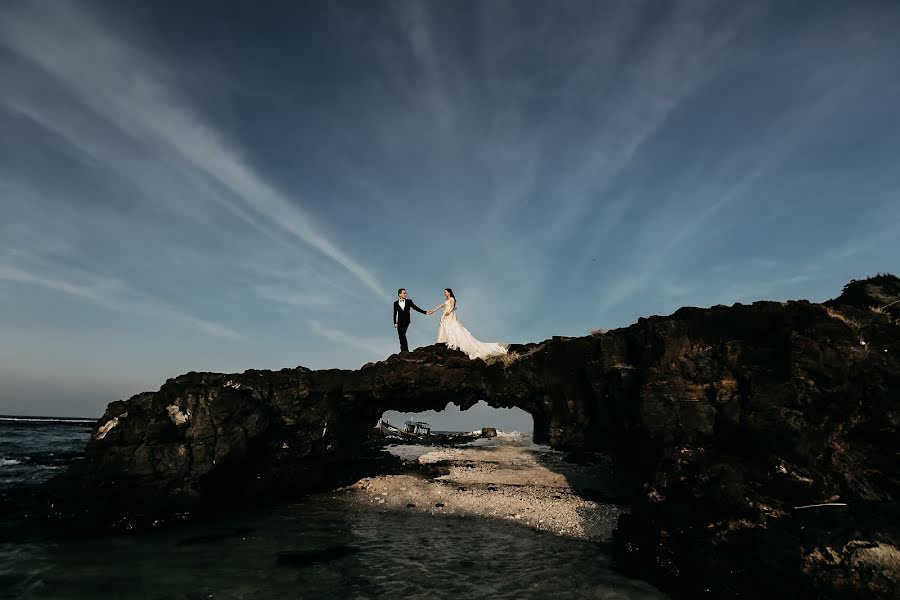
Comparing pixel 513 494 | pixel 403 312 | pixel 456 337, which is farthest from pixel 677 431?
pixel 403 312

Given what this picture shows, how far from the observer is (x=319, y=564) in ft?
51.4

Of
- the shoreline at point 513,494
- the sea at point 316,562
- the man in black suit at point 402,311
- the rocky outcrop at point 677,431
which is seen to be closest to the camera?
the rocky outcrop at point 677,431

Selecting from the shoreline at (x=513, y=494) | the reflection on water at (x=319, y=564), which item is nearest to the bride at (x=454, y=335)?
the shoreline at (x=513, y=494)

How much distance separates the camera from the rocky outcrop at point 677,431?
41.2 feet

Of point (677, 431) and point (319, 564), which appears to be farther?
point (677, 431)

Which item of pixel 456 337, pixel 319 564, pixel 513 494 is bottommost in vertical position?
pixel 319 564

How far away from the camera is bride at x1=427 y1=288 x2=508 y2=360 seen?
28391mm

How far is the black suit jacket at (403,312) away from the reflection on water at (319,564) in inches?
457

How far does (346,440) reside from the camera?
30312 mm

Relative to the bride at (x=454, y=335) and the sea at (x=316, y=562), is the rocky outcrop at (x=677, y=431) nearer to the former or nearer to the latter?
the bride at (x=454, y=335)

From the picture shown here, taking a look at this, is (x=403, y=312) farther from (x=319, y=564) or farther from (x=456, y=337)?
(x=319, y=564)

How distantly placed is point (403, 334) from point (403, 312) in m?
1.64

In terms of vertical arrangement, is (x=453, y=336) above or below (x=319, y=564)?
above

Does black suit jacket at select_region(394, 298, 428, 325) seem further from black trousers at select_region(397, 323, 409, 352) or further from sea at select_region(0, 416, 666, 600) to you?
sea at select_region(0, 416, 666, 600)
